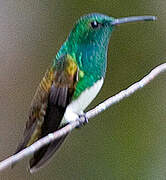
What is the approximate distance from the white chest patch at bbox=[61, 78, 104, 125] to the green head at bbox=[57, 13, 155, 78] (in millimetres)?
102

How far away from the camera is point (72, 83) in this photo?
107 inches

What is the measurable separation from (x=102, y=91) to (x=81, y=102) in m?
1.78

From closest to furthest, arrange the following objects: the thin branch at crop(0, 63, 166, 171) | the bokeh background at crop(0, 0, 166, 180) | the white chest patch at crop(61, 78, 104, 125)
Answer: the thin branch at crop(0, 63, 166, 171), the white chest patch at crop(61, 78, 104, 125), the bokeh background at crop(0, 0, 166, 180)

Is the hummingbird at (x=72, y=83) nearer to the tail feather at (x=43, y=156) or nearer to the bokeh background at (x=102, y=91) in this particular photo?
the tail feather at (x=43, y=156)

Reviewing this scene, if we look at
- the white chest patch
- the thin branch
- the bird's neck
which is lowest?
the thin branch

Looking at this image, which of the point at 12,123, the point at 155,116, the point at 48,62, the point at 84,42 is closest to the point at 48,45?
the point at 48,62

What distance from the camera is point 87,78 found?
2.70 m

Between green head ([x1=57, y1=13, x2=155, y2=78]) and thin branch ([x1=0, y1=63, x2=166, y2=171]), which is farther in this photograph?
green head ([x1=57, y1=13, x2=155, y2=78])

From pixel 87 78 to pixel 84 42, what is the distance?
19 centimetres

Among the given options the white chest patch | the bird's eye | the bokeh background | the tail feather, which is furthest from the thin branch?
the bokeh background

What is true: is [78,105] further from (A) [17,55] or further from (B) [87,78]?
(A) [17,55]

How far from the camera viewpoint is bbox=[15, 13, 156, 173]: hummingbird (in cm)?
269

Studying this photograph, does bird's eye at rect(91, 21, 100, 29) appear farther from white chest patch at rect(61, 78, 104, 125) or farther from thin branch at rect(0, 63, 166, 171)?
thin branch at rect(0, 63, 166, 171)

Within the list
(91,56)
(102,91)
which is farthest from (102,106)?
(102,91)
